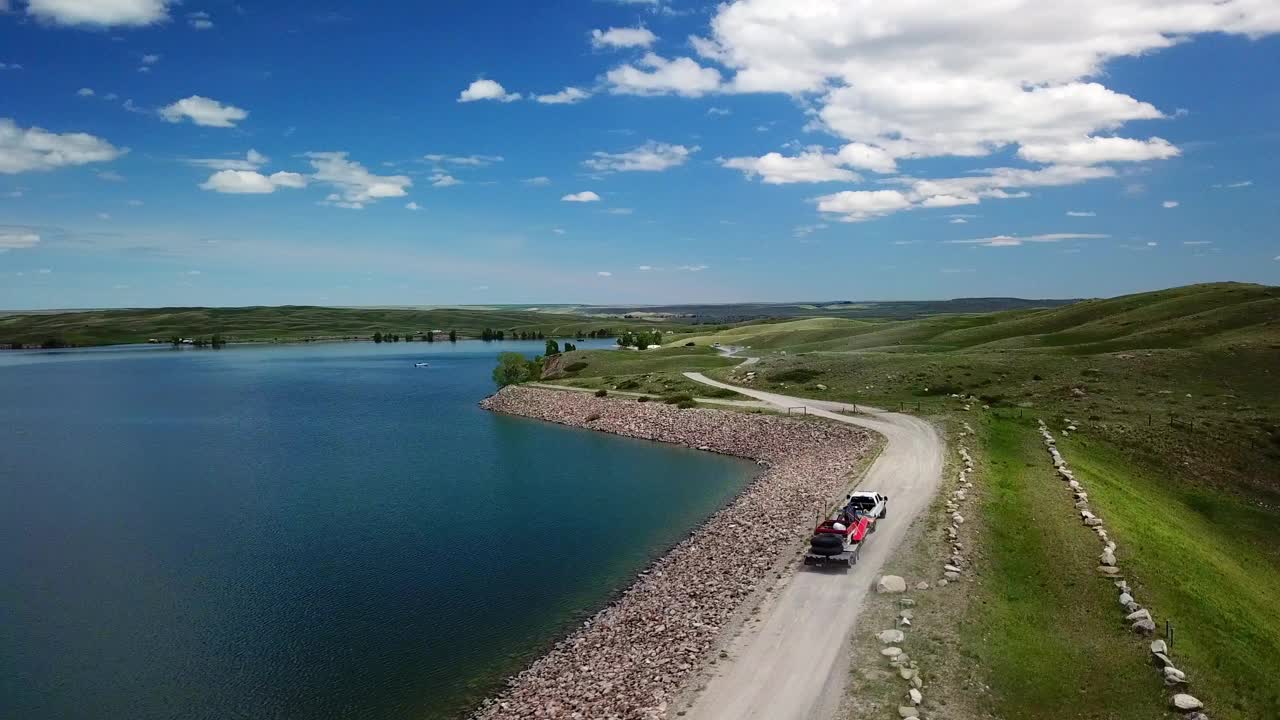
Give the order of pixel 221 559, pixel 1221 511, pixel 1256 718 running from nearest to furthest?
pixel 1256 718 < pixel 221 559 < pixel 1221 511

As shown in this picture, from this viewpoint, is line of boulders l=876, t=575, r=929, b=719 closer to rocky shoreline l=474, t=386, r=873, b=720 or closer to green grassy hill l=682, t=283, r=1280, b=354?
rocky shoreline l=474, t=386, r=873, b=720

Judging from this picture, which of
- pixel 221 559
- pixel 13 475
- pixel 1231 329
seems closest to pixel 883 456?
pixel 221 559

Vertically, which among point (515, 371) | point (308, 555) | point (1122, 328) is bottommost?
point (308, 555)

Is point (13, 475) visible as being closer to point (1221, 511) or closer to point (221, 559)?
point (221, 559)

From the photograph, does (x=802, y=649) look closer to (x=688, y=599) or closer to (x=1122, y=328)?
(x=688, y=599)

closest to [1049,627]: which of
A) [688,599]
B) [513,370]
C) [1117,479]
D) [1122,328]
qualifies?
[688,599]

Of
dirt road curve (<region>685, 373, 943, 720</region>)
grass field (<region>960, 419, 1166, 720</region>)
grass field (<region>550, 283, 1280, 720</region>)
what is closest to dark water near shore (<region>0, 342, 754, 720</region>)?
dirt road curve (<region>685, 373, 943, 720</region>)
